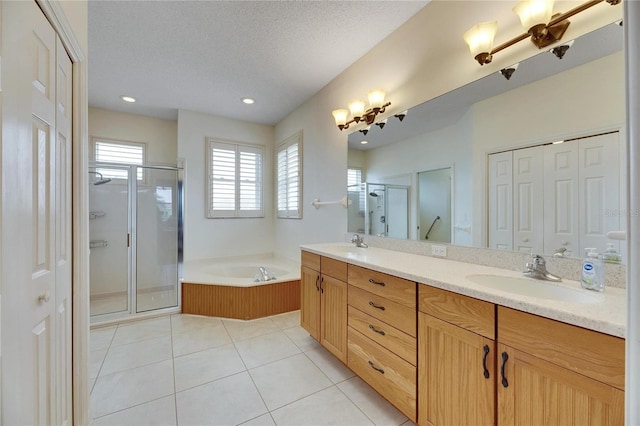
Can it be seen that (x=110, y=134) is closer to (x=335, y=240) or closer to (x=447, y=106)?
(x=335, y=240)

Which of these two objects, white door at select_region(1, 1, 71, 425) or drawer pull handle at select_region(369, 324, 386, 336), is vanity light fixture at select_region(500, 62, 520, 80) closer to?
drawer pull handle at select_region(369, 324, 386, 336)

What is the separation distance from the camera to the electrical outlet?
1.79 m

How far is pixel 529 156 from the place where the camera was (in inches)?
54.0

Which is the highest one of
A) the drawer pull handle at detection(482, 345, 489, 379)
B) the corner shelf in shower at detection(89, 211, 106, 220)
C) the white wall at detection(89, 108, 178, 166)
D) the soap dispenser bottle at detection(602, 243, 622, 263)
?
the white wall at detection(89, 108, 178, 166)

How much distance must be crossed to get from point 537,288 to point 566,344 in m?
0.45

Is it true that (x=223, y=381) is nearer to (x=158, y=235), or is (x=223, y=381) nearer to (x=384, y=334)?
(x=384, y=334)

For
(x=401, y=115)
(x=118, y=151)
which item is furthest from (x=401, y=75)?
(x=118, y=151)

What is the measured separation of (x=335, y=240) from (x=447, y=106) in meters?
1.67

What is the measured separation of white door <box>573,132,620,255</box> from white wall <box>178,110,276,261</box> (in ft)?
12.6

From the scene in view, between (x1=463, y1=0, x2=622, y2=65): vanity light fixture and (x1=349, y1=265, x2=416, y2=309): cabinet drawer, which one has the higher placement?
(x1=463, y1=0, x2=622, y2=65): vanity light fixture

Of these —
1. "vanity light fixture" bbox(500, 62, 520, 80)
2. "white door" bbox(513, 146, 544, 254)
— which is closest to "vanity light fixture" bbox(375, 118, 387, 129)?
"vanity light fixture" bbox(500, 62, 520, 80)

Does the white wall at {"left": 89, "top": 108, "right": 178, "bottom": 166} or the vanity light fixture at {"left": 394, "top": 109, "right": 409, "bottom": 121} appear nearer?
the vanity light fixture at {"left": 394, "top": 109, "right": 409, "bottom": 121}

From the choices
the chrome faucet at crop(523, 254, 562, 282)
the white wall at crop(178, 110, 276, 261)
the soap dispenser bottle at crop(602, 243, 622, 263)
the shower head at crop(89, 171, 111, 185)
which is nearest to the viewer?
the soap dispenser bottle at crop(602, 243, 622, 263)

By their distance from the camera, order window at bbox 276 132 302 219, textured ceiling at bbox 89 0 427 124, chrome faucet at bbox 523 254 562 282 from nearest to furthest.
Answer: chrome faucet at bbox 523 254 562 282 → textured ceiling at bbox 89 0 427 124 → window at bbox 276 132 302 219
